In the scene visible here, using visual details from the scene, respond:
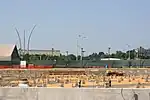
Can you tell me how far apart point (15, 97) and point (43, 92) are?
0.74m

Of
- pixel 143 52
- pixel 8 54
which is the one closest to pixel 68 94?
pixel 8 54

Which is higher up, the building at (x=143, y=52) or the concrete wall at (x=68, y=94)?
the building at (x=143, y=52)

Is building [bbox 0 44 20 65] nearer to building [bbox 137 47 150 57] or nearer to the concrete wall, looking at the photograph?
building [bbox 137 47 150 57]

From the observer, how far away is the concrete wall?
27.9 ft

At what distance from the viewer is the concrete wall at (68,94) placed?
335 inches

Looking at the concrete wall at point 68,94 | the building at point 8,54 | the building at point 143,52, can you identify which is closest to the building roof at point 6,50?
the building at point 8,54

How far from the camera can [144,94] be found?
8.48 metres

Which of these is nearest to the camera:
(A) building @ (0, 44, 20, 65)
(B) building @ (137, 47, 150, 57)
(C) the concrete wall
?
(C) the concrete wall

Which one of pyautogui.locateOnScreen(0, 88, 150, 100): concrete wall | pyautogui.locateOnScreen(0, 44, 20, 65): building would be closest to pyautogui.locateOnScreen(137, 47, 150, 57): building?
pyautogui.locateOnScreen(0, 44, 20, 65): building

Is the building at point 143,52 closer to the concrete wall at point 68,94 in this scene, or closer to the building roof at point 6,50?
the building roof at point 6,50

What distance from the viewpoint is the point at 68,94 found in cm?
876

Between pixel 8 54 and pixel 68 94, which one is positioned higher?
pixel 8 54

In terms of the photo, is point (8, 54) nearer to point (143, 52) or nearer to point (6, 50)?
point (6, 50)

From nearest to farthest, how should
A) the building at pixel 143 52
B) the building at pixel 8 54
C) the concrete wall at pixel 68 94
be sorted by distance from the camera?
the concrete wall at pixel 68 94, the building at pixel 8 54, the building at pixel 143 52
